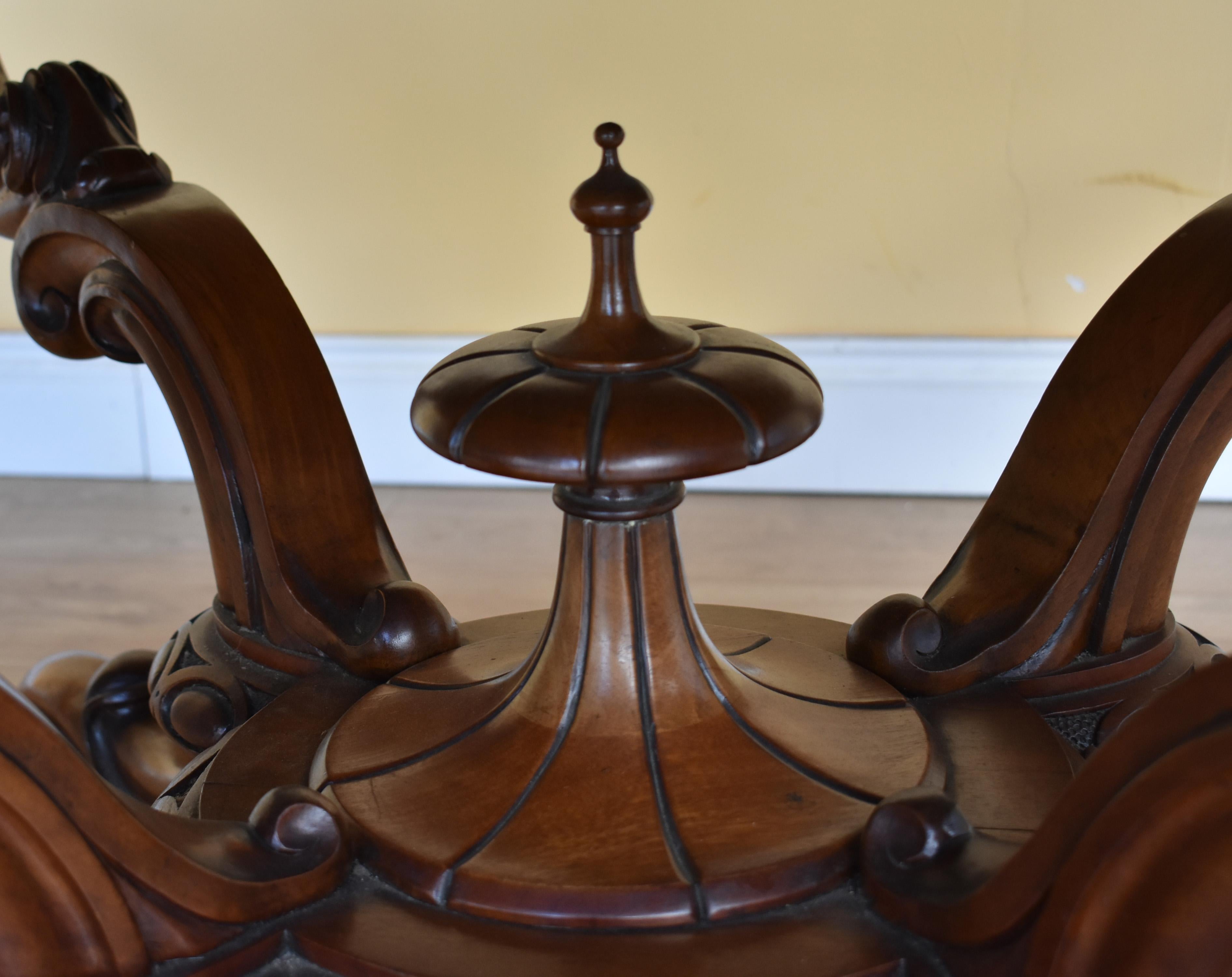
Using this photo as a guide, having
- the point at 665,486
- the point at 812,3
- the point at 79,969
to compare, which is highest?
the point at 812,3

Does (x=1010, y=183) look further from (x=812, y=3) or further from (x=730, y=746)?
(x=730, y=746)

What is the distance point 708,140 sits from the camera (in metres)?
1.42

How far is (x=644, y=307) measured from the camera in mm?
451

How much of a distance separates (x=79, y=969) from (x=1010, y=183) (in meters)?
1.30

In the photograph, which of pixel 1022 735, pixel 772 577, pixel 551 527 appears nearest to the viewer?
pixel 1022 735

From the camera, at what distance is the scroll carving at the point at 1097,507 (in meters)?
0.50

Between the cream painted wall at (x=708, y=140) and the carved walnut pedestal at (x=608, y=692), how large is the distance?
2.79ft

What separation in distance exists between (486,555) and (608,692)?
884 millimetres

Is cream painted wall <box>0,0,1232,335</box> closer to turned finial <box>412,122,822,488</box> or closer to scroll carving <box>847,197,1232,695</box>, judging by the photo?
scroll carving <box>847,197,1232,695</box>

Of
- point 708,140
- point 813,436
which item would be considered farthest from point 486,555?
point 708,140

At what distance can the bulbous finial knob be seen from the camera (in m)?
0.42

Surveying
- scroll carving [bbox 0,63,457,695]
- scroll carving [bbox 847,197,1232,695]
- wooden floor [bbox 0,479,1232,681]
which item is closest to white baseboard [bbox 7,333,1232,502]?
wooden floor [bbox 0,479,1232,681]

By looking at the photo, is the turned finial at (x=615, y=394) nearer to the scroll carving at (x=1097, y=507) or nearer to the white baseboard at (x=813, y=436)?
the scroll carving at (x=1097, y=507)

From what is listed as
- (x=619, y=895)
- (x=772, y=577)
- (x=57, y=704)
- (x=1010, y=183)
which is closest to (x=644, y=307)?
(x=619, y=895)
